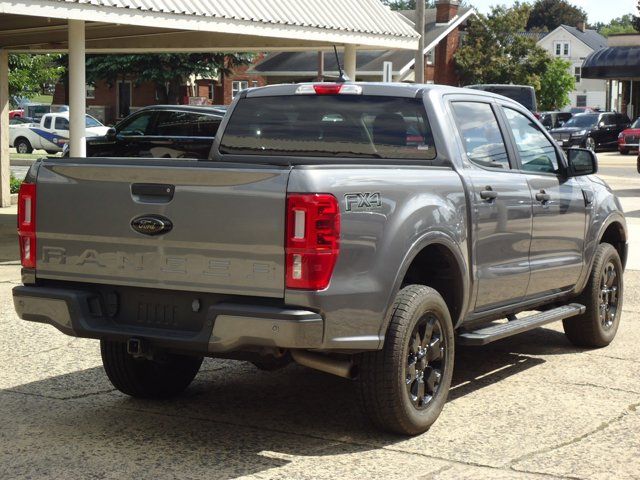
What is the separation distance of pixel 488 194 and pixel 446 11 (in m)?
62.7

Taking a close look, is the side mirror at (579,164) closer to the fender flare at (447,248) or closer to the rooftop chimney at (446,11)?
the fender flare at (447,248)

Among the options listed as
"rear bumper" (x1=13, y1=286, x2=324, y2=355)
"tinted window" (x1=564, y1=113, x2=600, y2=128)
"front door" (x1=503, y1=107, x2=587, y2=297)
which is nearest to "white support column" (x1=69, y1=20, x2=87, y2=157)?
"front door" (x1=503, y1=107, x2=587, y2=297)

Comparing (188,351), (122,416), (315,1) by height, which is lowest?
(122,416)

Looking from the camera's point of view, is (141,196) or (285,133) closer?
(141,196)

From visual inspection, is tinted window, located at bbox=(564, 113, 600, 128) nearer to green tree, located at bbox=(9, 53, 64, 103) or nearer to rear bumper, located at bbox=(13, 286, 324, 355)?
green tree, located at bbox=(9, 53, 64, 103)

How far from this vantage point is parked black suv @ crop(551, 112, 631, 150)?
4506cm

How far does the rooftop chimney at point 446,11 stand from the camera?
67.6m

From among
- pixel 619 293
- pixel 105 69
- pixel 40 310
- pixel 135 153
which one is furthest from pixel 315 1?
pixel 105 69

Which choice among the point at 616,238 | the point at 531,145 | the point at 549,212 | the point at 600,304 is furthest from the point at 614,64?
the point at 549,212

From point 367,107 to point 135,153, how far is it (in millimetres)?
14576

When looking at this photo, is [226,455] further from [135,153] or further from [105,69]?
[105,69]

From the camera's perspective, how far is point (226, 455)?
19.2 ft

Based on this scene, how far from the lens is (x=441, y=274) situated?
262 inches

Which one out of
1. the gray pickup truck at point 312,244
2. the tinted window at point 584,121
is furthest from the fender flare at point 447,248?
the tinted window at point 584,121
